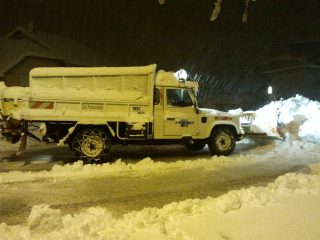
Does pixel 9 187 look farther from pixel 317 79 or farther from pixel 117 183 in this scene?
pixel 317 79

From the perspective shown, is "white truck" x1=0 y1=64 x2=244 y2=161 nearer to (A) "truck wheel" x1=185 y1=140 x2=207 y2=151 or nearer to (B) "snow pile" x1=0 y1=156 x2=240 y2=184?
(B) "snow pile" x1=0 y1=156 x2=240 y2=184

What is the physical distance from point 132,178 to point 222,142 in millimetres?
4475

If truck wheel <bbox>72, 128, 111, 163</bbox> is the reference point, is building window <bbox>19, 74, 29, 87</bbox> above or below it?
above

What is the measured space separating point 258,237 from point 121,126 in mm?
7470

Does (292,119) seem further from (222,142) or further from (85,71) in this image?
(85,71)

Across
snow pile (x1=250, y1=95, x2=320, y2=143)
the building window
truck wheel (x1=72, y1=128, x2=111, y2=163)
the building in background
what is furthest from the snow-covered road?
the building in background

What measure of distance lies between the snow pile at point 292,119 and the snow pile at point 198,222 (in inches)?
490

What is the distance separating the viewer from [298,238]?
16.0 feet

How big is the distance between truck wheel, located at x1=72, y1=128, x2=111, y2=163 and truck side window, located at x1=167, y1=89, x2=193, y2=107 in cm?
226

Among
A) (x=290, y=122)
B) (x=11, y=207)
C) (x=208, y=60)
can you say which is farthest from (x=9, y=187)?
(x=208, y=60)

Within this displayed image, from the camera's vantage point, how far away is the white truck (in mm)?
11312

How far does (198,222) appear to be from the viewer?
5344mm

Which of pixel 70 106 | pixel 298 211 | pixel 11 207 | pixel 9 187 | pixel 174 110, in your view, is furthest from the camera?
pixel 174 110

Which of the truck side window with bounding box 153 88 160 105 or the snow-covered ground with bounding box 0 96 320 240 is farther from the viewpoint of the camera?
the truck side window with bounding box 153 88 160 105
